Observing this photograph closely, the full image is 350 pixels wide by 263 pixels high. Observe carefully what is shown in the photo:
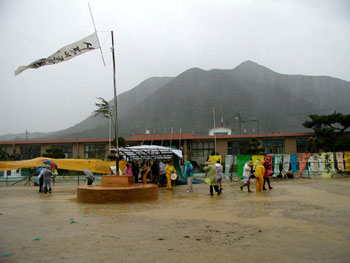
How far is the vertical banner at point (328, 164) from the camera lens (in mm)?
23594

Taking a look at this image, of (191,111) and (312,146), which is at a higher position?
(191,111)

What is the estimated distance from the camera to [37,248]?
5.27 meters

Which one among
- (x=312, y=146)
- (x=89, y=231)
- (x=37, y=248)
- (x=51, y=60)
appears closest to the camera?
(x=37, y=248)

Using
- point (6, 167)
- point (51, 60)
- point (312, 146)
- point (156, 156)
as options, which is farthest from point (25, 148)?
point (312, 146)

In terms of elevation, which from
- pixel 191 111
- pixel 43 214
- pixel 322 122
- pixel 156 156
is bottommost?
pixel 43 214

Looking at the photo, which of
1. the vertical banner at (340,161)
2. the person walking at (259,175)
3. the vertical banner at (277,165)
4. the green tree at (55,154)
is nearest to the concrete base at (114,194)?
the person walking at (259,175)

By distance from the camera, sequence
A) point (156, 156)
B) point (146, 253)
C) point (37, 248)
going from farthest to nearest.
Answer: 1. point (156, 156)
2. point (37, 248)
3. point (146, 253)

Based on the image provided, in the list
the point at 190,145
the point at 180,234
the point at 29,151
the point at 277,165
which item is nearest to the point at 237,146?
the point at 190,145

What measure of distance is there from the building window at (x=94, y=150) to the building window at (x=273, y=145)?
20.8 meters

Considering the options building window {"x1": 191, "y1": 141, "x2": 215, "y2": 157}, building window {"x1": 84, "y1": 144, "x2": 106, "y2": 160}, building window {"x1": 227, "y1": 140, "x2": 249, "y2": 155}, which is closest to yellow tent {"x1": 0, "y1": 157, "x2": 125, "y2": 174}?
building window {"x1": 84, "y1": 144, "x2": 106, "y2": 160}

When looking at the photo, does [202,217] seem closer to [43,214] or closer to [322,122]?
[43,214]

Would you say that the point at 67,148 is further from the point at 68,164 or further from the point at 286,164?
the point at 286,164

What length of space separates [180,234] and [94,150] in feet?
123

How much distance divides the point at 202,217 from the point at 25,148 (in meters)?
41.3
